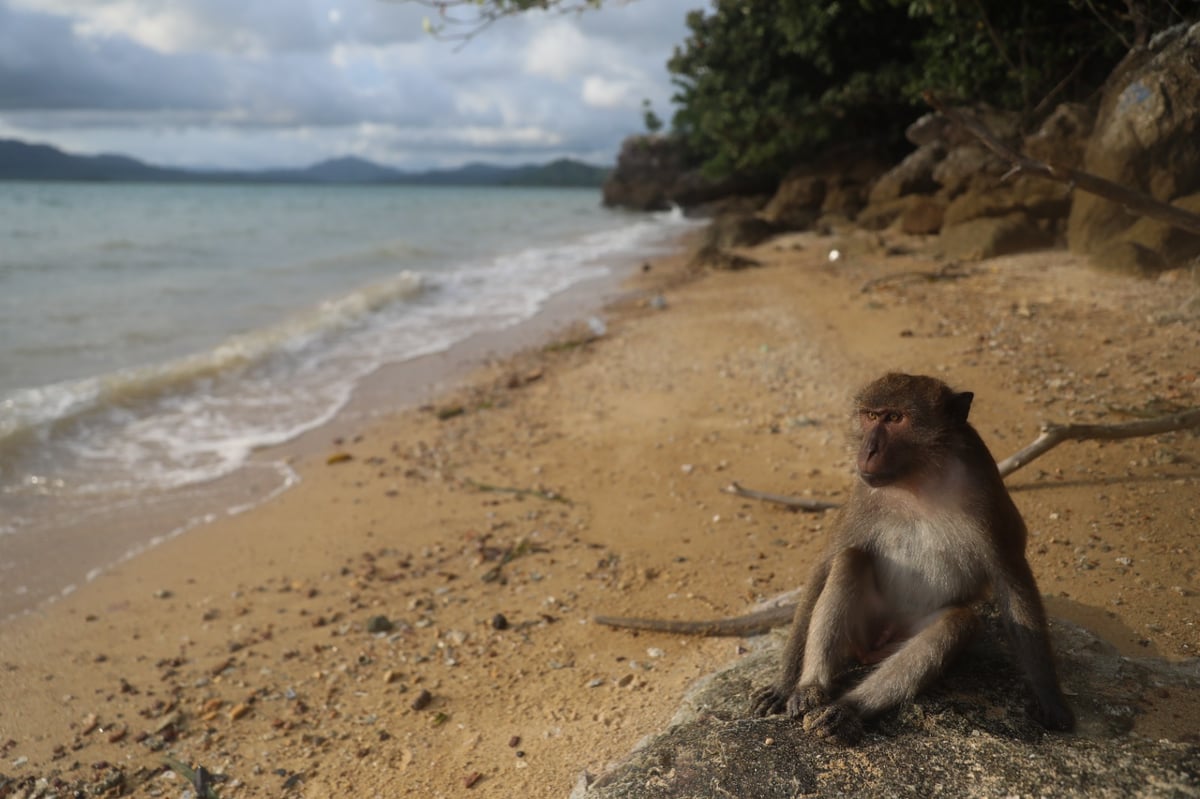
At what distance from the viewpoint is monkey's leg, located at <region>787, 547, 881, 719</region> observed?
3365mm

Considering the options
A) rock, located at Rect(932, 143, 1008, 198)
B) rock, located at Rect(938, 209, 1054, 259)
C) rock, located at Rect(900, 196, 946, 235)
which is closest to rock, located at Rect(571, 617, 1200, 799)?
rock, located at Rect(938, 209, 1054, 259)

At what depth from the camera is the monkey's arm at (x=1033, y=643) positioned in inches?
122

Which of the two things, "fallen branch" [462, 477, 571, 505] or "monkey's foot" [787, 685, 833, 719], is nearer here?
"monkey's foot" [787, 685, 833, 719]

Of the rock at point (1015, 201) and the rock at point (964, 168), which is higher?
the rock at point (964, 168)

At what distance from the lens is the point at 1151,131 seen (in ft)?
28.1

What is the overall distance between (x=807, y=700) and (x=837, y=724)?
18 cm

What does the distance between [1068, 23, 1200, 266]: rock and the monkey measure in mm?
4797

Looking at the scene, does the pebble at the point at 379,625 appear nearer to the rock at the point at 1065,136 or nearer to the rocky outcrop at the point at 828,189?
the rock at the point at 1065,136

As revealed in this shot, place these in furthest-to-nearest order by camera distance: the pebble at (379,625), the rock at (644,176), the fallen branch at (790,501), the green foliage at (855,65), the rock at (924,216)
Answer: the rock at (644,176)
the rock at (924,216)
the green foliage at (855,65)
the fallen branch at (790,501)
the pebble at (379,625)

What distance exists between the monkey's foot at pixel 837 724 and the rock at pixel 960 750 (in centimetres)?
4

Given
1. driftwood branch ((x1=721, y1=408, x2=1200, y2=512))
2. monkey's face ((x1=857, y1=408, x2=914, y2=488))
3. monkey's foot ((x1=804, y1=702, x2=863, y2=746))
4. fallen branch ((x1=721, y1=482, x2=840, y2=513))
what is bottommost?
fallen branch ((x1=721, y1=482, x2=840, y2=513))

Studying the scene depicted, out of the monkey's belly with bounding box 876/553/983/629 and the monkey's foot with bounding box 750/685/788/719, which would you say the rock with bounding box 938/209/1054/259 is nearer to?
the monkey's belly with bounding box 876/553/983/629

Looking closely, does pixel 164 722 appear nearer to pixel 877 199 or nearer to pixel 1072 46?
pixel 1072 46

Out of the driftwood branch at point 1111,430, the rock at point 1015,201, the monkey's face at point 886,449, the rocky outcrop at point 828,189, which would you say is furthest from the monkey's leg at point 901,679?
the rocky outcrop at point 828,189
